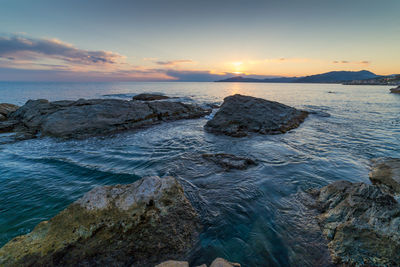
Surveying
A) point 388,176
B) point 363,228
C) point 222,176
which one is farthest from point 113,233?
point 388,176

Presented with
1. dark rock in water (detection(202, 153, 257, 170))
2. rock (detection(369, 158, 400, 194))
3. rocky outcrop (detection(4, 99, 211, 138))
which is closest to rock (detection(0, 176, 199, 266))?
dark rock in water (detection(202, 153, 257, 170))

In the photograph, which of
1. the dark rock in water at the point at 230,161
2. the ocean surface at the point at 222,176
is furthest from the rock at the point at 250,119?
the dark rock in water at the point at 230,161

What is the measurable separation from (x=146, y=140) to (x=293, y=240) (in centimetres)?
1010

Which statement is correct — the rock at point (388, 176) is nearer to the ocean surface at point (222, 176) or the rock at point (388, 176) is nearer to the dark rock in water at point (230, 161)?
the ocean surface at point (222, 176)

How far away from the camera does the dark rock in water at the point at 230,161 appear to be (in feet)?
24.8

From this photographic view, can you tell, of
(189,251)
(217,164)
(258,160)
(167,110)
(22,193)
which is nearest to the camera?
(189,251)

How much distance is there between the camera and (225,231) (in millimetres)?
4238

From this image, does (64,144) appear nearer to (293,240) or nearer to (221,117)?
(221,117)

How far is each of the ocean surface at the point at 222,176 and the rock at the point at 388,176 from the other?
0.34 meters

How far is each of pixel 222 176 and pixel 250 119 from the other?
852 cm

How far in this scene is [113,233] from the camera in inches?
135

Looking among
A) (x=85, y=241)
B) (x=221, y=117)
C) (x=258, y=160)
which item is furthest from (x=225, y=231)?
(x=221, y=117)

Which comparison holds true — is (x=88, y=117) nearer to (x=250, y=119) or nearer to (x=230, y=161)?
(x=230, y=161)

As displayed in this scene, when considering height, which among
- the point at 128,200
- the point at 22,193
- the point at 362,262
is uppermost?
the point at 128,200
